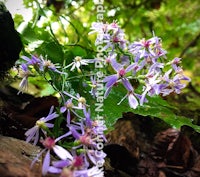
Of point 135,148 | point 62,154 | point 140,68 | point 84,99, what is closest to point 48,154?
point 62,154

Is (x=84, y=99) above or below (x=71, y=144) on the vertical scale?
above

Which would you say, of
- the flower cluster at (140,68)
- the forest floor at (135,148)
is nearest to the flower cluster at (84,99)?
the flower cluster at (140,68)

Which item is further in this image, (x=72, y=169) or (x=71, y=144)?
(x=71, y=144)

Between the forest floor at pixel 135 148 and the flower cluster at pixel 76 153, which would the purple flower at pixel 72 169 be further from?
the forest floor at pixel 135 148

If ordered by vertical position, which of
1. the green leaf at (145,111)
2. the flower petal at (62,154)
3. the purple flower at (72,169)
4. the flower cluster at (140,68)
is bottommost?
the purple flower at (72,169)

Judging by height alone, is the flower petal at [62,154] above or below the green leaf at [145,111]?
below

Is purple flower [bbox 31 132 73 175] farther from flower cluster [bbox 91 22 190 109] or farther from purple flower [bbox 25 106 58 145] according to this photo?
flower cluster [bbox 91 22 190 109]

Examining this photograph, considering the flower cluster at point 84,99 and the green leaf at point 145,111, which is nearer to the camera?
the flower cluster at point 84,99

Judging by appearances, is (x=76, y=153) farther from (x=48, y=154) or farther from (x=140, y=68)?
(x=140, y=68)

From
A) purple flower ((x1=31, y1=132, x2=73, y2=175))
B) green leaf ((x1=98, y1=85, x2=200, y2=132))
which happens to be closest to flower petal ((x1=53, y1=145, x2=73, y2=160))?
purple flower ((x1=31, y1=132, x2=73, y2=175))

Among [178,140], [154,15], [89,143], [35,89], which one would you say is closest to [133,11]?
[154,15]
